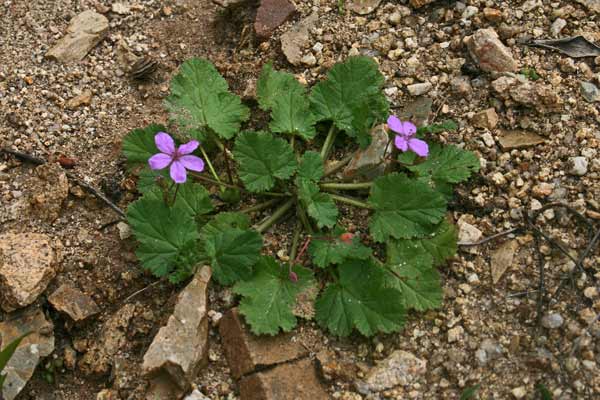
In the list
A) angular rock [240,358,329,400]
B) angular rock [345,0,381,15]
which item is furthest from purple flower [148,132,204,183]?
angular rock [345,0,381,15]

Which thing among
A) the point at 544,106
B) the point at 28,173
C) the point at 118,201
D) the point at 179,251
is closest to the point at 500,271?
the point at 544,106

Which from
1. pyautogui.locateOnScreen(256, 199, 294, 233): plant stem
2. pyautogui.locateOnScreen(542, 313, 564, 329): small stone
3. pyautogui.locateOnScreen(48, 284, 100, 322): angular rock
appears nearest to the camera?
pyautogui.locateOnScreen(542, 313, 564, 329): small stone

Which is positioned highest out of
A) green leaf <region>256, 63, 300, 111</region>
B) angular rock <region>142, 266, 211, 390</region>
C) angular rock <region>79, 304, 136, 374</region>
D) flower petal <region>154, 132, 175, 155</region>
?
flower petal <region>154, 132, 175, 155</region>

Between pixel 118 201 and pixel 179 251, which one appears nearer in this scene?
pixel 179 251

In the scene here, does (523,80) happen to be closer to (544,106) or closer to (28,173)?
(544,106)

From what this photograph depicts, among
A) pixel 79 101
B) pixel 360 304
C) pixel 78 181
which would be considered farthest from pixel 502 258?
pixel 79 101

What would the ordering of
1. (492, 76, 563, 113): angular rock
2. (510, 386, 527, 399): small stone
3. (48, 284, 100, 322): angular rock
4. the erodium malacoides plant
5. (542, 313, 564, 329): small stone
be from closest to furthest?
(510, 386, 527, 399): small stone, (542, 313, 564, 329): small stone, the erodium malacoides plant, (48, 284, 100, 322): angular rock, (492, 76, 563, 113): angular rock

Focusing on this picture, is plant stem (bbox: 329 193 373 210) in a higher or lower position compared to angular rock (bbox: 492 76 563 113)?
lower

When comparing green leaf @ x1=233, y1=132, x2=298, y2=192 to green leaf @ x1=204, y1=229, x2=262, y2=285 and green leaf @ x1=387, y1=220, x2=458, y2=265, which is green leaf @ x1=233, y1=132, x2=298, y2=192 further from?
green leaf @ x1=387, y1=220, x2=458, y2=265
